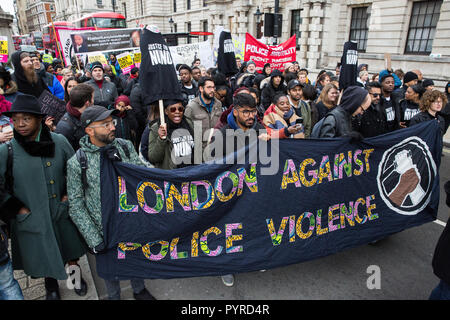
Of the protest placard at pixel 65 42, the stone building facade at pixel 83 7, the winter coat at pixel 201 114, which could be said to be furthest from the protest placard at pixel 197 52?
the stone building facade at pixel 83 7

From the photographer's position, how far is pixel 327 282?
318 cm

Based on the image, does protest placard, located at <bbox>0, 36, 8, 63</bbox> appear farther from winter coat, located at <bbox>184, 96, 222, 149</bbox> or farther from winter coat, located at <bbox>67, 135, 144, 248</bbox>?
winter coat, located at <bbox>67, 135, 144, 248</bbox>

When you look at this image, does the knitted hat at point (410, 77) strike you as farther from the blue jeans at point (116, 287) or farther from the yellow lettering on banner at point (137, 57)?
the yellow lettering on banner at point (137, 57)

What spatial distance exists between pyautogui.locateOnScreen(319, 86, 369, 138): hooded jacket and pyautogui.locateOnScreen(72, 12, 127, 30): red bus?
1210 inches

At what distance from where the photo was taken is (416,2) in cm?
1376

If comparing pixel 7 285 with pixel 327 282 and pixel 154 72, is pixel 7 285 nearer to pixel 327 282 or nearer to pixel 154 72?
pixel 154 72

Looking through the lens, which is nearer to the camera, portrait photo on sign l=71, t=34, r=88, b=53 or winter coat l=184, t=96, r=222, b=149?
winter coat l=184, t=96, r=222, b=149

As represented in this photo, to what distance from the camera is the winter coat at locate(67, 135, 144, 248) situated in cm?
242

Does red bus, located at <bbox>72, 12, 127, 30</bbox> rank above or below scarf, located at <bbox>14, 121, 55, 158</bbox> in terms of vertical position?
above

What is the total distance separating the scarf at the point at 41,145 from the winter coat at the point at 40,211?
0.03 meters

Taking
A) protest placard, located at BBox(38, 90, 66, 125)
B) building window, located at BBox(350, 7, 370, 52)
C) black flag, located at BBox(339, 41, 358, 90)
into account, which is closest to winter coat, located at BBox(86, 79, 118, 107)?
protest placard, located at BBox(38, 90, 66, 125)

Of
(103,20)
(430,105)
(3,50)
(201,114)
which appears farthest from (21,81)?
(103,20)

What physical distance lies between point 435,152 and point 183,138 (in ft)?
9.78

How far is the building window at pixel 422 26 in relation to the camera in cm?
1317
